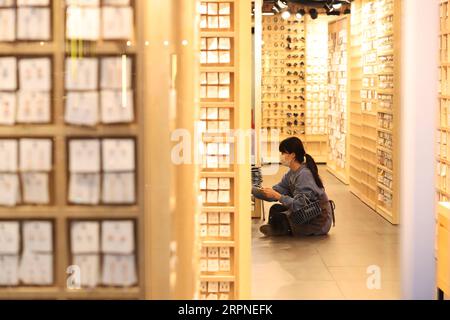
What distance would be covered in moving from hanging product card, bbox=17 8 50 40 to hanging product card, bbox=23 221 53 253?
2.71 ft

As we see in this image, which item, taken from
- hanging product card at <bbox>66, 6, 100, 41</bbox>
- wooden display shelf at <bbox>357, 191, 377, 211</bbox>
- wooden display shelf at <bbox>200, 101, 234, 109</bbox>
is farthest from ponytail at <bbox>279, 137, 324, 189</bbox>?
hanging product card at <bbox>66, 6, 100, 41</bbox>

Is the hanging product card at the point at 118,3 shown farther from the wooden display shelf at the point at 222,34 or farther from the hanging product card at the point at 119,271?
the wooden display shelf at the point at 222,34

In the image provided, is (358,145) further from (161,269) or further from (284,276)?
(161,269)

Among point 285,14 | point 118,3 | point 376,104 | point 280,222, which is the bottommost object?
point 280,222

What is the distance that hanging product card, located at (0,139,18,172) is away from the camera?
146 inches

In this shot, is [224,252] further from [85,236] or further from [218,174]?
[85,236]

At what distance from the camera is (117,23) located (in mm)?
3615

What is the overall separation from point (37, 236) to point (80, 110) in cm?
61

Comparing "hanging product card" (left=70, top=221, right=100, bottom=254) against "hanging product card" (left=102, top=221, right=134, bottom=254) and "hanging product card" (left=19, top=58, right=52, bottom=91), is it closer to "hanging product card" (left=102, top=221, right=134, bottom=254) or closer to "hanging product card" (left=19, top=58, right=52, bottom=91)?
"hanging product card" (left=102, top=221, right=134, bottom=254)

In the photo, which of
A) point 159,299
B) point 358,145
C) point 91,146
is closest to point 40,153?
point 91,146

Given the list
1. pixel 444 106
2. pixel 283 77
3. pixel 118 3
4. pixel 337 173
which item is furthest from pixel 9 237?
pixel 283 77

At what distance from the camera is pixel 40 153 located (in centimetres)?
Result: 370

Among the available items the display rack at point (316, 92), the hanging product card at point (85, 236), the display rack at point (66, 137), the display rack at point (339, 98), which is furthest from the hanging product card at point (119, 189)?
the display rack at point (316, 92)

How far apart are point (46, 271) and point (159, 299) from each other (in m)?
0.53
